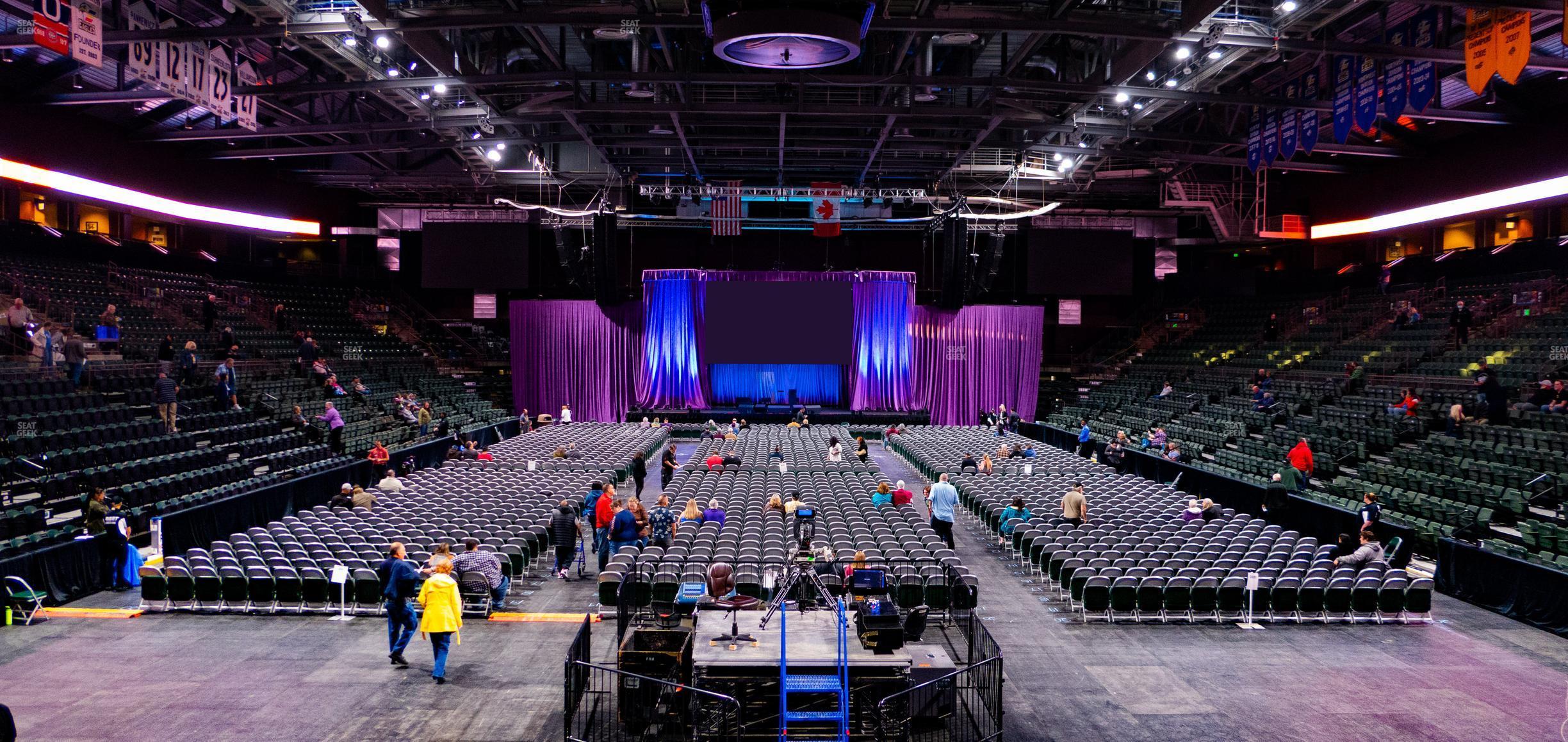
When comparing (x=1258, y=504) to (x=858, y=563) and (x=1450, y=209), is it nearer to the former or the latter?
A: (x=858, y=563)

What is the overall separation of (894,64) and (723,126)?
5.51m

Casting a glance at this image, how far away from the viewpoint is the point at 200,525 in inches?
583

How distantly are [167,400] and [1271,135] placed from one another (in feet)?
77.6

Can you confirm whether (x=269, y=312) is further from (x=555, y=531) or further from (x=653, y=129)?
(x=555, y=531)

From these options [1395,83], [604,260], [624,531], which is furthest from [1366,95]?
→ [604,260]

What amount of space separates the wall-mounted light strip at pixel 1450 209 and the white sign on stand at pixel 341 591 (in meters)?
29.8

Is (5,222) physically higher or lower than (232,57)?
lower

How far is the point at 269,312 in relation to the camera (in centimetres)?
3250

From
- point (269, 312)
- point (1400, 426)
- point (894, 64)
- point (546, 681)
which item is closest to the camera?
point (546, 681)

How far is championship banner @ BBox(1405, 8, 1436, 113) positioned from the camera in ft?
52.6

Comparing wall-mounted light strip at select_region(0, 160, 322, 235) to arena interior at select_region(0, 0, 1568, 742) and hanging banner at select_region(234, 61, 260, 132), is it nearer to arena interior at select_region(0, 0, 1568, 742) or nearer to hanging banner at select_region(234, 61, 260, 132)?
arena interior at select_region(0, 0, 1568, 742)

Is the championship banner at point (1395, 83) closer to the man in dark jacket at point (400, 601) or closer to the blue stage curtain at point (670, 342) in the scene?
the man in dark jacket at point (400, 601)

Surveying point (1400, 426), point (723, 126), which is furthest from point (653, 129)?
point (1400, 426)

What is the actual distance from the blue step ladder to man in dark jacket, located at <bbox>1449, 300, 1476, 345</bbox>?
23686mm
